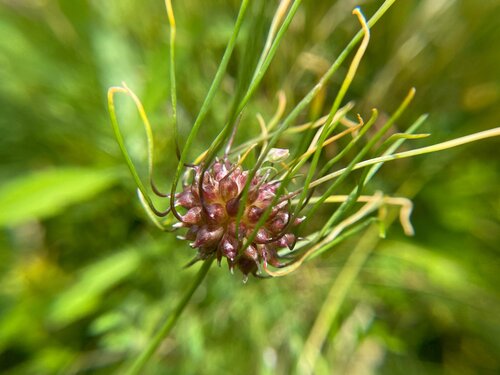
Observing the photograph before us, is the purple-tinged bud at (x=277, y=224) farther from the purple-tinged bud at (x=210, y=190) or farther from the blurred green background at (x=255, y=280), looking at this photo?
the blurred green background at (x=255, y=280)

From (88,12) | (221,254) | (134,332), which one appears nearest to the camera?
(221,254)

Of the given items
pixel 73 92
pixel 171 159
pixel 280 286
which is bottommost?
pixel 280 286

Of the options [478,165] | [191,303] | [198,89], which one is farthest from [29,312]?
[478,165]

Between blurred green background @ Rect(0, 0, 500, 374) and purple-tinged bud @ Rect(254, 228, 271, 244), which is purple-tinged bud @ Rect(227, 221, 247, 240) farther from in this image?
blurred green background @ Rect(0, 0, 500, 374)

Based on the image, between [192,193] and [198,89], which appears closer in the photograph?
[192,193]

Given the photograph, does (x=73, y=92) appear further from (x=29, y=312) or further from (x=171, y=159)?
(x=29, y=312)

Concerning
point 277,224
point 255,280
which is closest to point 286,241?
point 277,224

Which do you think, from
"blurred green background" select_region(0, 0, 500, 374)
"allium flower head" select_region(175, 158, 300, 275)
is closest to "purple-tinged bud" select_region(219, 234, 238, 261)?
"allium flower head" select_region(175, 158, 300, 275)
